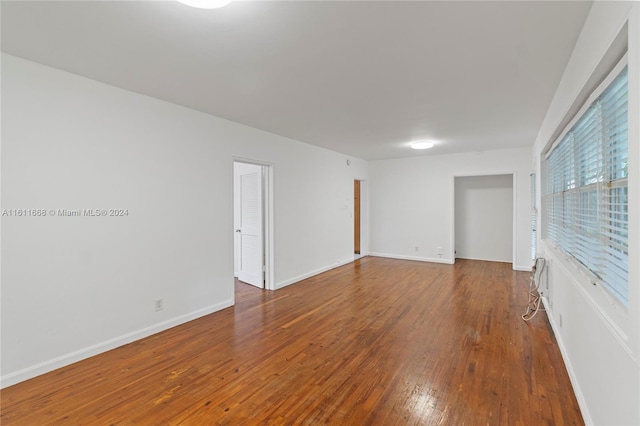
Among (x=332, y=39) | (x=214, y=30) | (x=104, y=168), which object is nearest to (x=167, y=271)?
(x=104, y=168)

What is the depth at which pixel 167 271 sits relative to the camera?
3.32 metres

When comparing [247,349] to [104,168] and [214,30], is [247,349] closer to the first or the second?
[104,168]

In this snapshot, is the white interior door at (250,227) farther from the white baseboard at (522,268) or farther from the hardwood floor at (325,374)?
the white baseboard at (522,268)

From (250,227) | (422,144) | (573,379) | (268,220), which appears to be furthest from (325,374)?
(422,144)

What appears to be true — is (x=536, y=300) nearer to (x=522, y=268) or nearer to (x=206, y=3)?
(x=522, y=268)

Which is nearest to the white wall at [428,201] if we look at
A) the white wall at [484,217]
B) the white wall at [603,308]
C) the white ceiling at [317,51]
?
the white wall at [484,217]

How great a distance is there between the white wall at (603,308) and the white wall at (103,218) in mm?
3527

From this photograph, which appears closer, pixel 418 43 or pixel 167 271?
pixel 418 43

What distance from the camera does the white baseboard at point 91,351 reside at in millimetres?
2303

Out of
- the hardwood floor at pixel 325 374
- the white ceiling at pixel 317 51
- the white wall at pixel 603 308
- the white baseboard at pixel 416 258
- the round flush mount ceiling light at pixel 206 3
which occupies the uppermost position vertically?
the white ceiling at pixel 317 51

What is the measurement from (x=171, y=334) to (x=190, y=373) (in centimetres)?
89

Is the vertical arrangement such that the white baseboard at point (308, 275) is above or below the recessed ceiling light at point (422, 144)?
below

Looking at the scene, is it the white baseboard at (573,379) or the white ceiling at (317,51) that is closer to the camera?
the white ceiling at (317,51)

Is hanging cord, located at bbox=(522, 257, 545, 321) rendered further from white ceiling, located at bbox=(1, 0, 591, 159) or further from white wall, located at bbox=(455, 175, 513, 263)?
white wall, located at bbox=(455, 175, 513, 263)
